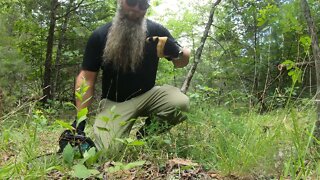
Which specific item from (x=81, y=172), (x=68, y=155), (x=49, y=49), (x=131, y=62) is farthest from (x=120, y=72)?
(x=49, y=49)

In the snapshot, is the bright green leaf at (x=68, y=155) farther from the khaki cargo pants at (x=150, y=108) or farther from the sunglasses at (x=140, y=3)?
the sunglasses at (x=140, y=3)

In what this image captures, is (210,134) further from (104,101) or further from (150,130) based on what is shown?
(104,101)

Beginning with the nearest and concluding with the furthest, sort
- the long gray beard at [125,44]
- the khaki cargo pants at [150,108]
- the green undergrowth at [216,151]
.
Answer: the green undergrowth at [216,151] → the khaki cargo pants at [150,108] → the long gray beard at [125,44]

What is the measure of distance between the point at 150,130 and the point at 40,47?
299 inches

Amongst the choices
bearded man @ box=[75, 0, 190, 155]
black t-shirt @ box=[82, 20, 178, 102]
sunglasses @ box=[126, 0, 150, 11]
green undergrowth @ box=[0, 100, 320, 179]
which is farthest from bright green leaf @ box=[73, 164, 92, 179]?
sunglasses @ box=[126, 0, 150, 11]

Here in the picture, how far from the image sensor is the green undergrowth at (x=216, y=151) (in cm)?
155

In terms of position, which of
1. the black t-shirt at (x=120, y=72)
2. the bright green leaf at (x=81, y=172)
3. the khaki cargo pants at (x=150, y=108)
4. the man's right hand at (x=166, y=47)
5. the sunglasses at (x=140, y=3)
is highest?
the sunglasses at (x=140, y=3)

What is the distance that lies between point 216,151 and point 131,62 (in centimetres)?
130

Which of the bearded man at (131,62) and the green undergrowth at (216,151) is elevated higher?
the bearded man at (131,62)

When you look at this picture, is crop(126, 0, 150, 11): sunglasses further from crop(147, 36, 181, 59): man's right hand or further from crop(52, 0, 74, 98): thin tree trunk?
crop(52, 0, 74, 98): thin tree trunk

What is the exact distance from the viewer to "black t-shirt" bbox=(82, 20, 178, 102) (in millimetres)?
3070

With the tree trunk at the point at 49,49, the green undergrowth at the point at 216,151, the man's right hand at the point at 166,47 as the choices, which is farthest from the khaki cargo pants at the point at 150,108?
the tree trunk at the point at 49,49

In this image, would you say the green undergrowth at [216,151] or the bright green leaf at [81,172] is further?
the green undergrowth at [216,151]

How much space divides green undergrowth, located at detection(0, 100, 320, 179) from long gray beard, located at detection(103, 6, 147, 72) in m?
0.80
